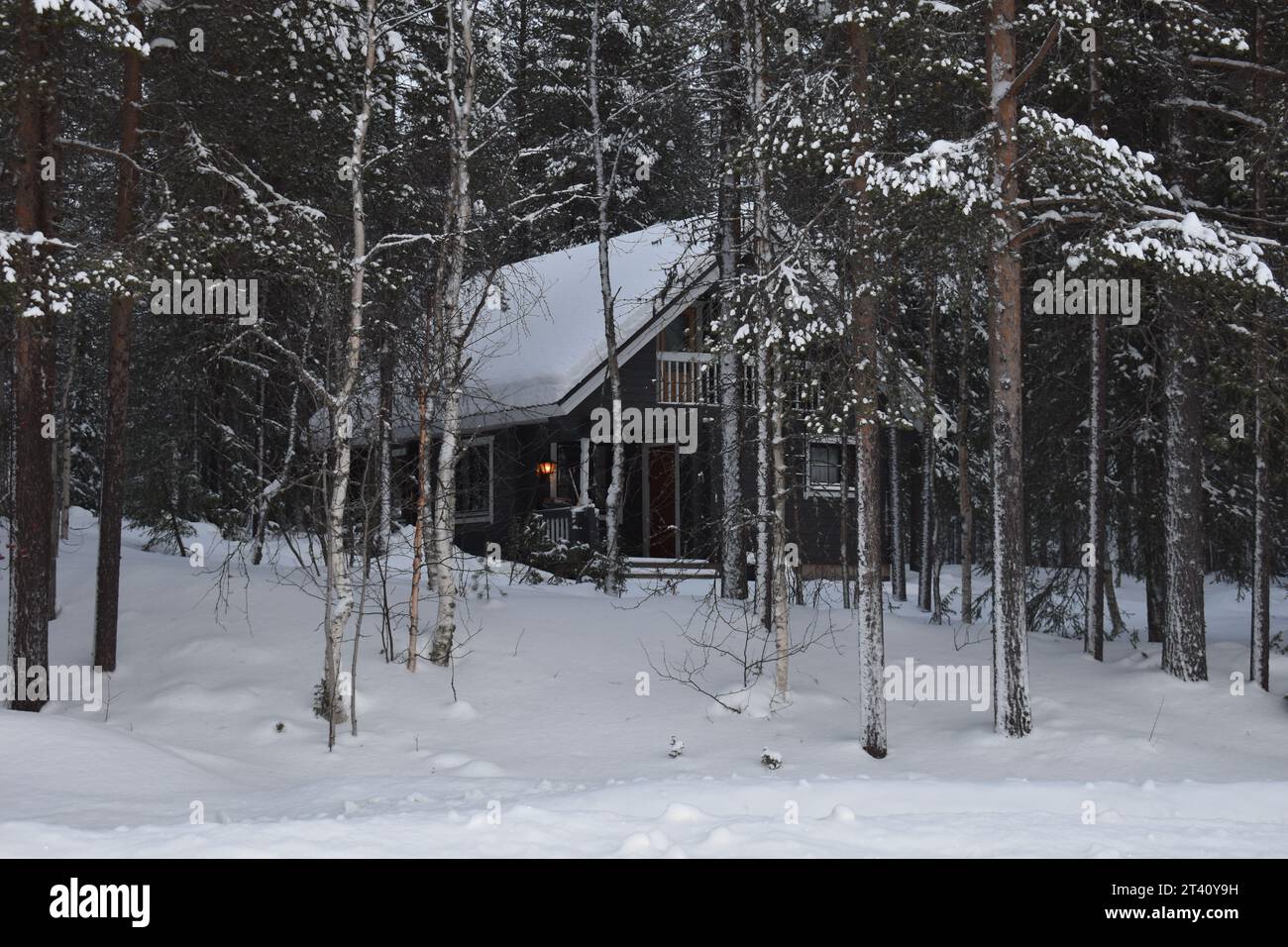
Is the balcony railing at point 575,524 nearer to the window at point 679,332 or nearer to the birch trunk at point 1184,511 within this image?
the window at point 679,332

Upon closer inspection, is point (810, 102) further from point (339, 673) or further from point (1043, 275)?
point (339, 673)

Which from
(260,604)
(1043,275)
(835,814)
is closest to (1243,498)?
(1043,275)

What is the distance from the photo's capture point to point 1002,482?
12.0m

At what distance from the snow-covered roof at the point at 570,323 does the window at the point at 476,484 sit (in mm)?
1526

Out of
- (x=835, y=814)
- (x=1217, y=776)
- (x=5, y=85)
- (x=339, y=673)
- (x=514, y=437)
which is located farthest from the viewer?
(x=514, y=437)

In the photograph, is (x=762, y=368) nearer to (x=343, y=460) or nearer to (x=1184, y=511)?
(x=343, y=460)

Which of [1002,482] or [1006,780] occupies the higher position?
[1002,482]

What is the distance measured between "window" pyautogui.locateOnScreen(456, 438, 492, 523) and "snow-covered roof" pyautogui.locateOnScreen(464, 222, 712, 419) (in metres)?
1.53

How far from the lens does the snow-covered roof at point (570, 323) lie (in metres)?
20.9

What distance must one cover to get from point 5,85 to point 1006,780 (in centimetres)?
1142

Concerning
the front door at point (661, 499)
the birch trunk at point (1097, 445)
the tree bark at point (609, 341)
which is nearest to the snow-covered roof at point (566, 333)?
the tree bark at point (609, 341)

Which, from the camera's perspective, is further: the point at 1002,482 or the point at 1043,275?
the point at 1043,275

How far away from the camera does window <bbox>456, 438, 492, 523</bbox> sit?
24.2 m

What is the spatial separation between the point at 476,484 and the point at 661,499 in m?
3.77
